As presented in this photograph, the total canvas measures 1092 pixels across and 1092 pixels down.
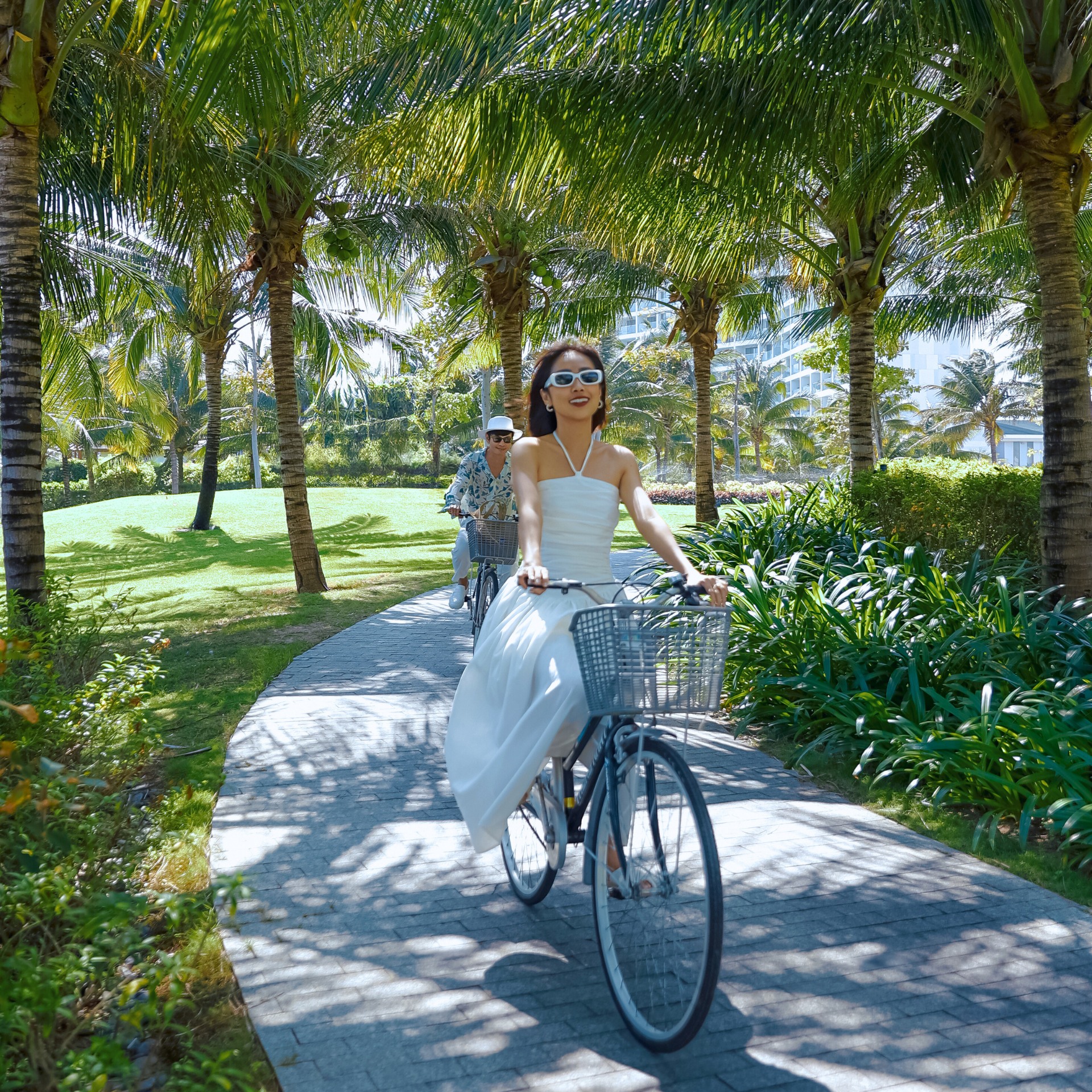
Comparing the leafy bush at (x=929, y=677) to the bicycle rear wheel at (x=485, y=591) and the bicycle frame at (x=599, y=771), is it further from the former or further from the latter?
the bicycle frame at (x=599, y=771)

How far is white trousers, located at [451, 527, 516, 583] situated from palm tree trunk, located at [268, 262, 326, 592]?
4.70m

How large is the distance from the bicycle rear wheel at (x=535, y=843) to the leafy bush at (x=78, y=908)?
3.82 feet

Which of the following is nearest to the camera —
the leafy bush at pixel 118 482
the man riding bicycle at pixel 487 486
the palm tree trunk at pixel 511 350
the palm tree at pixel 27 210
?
the palm tree at pixel 27 210

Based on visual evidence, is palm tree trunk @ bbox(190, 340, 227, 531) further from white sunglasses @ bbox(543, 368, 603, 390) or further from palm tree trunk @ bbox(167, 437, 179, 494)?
palm tree trunk @ bbox(167, 437, 179, 494)

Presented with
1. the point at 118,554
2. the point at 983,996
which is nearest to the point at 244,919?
the point at 983,996

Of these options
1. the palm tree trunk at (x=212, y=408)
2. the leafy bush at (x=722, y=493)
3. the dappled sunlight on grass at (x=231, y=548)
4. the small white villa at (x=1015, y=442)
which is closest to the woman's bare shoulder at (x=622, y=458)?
the dappled sunlight on grass at (x=231, y=548)

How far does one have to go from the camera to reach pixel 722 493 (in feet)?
133

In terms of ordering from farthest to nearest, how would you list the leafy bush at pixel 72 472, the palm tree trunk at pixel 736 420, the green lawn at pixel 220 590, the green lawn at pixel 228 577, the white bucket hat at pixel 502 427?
the palm tree trunk at pixel 736 420, the leafy bush at pixel 72 472, the white bucket hat at pixel 502 427, the green lawn at pixel 228 577, the green lawn at pixel 220 590

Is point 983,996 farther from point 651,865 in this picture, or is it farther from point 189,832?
point 189,832

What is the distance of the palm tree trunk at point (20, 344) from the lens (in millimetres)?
7426

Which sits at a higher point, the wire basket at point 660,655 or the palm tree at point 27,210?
the palm tree at point 27,210

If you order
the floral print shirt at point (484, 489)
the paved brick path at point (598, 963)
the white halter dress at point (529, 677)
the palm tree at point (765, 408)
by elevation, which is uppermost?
the palm tree at point (765, 408)

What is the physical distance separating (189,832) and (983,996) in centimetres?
338

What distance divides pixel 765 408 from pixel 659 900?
229ft
